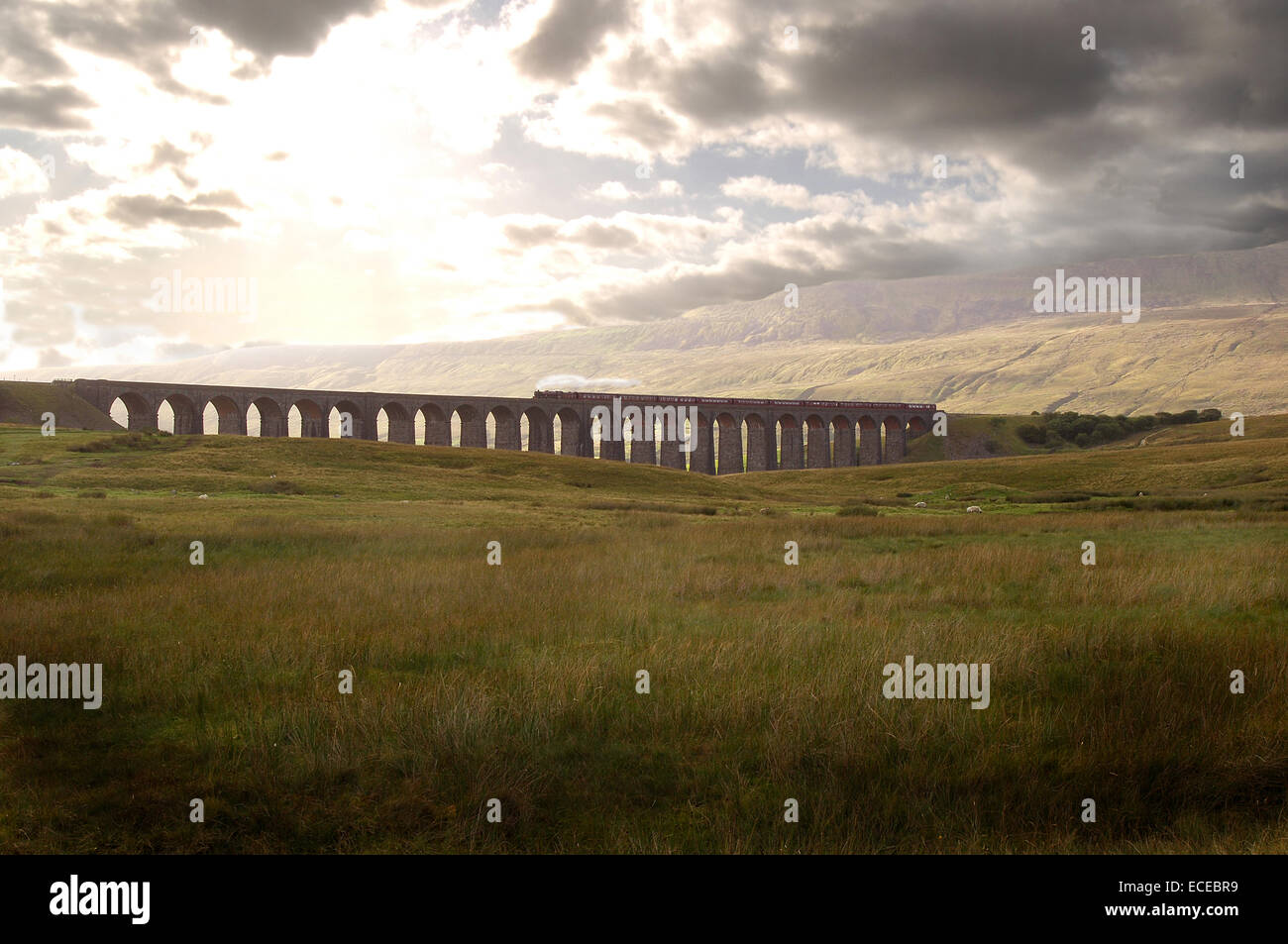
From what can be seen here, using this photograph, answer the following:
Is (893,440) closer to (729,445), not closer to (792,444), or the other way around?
(792,444)

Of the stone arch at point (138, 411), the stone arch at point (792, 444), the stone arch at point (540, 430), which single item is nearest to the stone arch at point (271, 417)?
the stone arch at point (138, 411)

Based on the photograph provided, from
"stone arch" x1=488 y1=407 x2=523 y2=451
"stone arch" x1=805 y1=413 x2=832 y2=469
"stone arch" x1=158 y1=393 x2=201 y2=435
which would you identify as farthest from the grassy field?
"stone arch" x1=805 y1=413 x2=832 y2=469

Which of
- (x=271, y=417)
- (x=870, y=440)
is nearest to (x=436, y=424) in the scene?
(x=271, y=417)

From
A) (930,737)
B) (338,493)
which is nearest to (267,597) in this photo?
(930,737)

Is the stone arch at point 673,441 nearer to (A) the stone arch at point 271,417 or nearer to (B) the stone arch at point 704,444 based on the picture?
(B) the stone arch at point 704,444

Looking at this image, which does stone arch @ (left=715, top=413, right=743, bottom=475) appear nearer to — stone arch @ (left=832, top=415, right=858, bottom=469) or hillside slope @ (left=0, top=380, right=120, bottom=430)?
stone arch @ (left=832, top=415, right=858, bottom=469)

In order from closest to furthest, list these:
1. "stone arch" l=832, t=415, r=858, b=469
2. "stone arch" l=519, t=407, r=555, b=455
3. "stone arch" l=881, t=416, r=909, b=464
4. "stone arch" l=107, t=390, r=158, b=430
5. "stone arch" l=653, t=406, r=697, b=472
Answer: "stone arch" l=107, t=390, r=158, b=430 < "stone arch" l=519, t=407, r=555, b=455 < "stone arch" l=653, t=406, r=697, b=472 < "stone arch" l=832, t=415, r=858, b=469 < "stone arch" l=881, t=416, r=909, b=464
